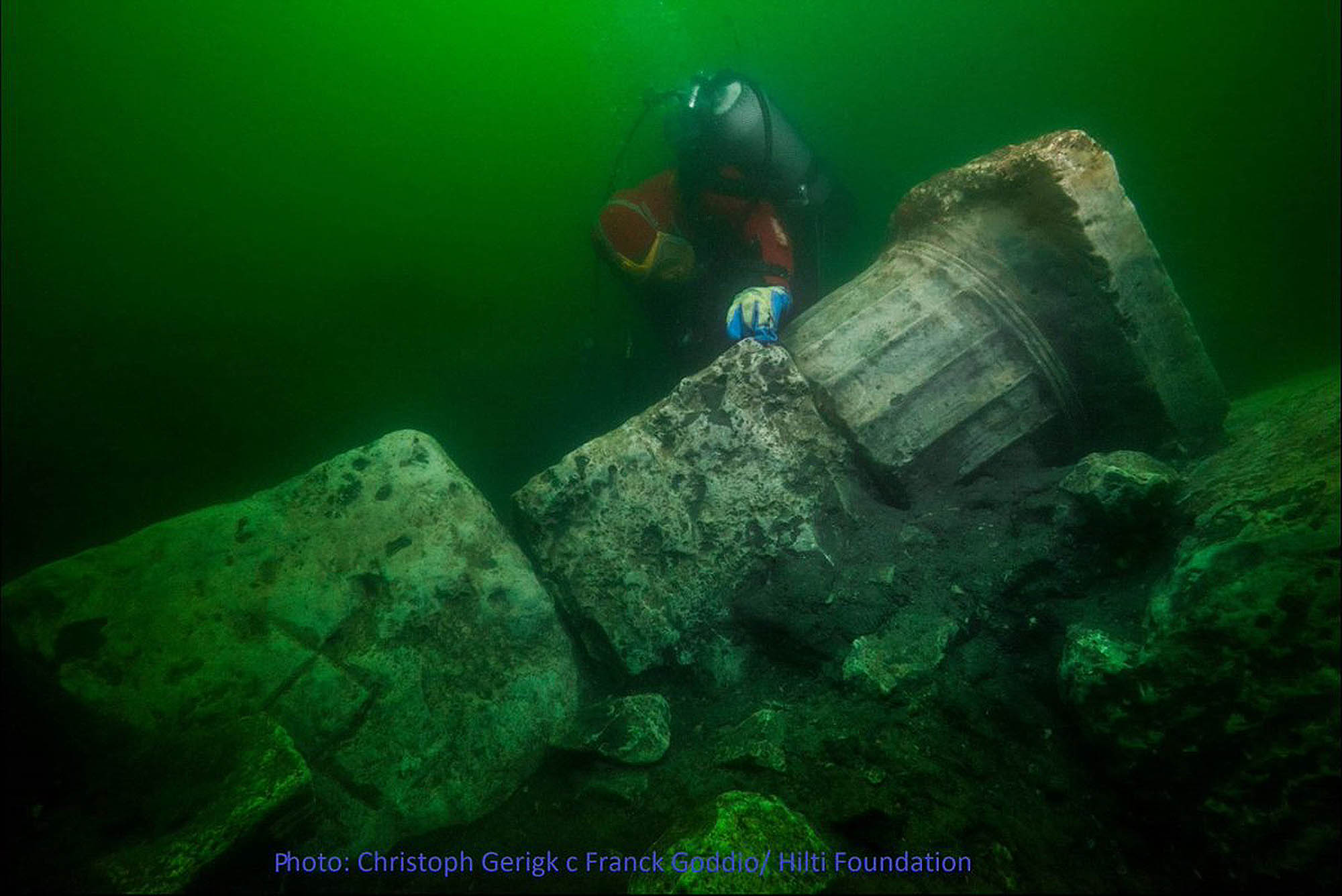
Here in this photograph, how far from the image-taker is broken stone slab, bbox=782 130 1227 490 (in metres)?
2.70

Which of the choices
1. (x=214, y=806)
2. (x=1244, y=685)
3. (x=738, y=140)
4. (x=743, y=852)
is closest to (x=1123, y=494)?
(x=1244, y=685)

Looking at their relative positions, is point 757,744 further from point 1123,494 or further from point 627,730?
point 1123,494

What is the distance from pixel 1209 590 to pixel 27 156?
35.9ft

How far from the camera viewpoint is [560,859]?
1.92 m

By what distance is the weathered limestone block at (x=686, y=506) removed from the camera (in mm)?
2641

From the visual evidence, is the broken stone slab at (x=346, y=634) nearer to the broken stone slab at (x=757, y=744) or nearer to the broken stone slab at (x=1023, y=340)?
the broken stone slab at (x=757, y=744)

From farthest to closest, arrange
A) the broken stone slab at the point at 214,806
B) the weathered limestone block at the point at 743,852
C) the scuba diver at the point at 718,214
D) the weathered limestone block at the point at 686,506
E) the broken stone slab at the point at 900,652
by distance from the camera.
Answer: the scuba diver at the point at 718,214 → the weathered limestone block at the point at 686,506 → the broken stone slab at the point at 900,652 → the broken stone slab at the point at 214,806 → the weathered limestone block at the point at 743,852

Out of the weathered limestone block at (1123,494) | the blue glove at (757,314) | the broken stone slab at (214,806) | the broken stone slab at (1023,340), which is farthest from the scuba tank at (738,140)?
the broken stone slab at (214,806)

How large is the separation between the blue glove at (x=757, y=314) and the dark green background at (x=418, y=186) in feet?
10.3

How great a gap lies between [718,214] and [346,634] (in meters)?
4.10

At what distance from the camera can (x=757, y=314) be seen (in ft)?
11.1

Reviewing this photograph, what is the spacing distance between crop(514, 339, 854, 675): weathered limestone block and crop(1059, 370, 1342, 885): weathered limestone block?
123 centimetres

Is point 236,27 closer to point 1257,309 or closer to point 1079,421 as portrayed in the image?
point 1079,421

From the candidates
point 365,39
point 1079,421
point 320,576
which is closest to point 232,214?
point 365,39
